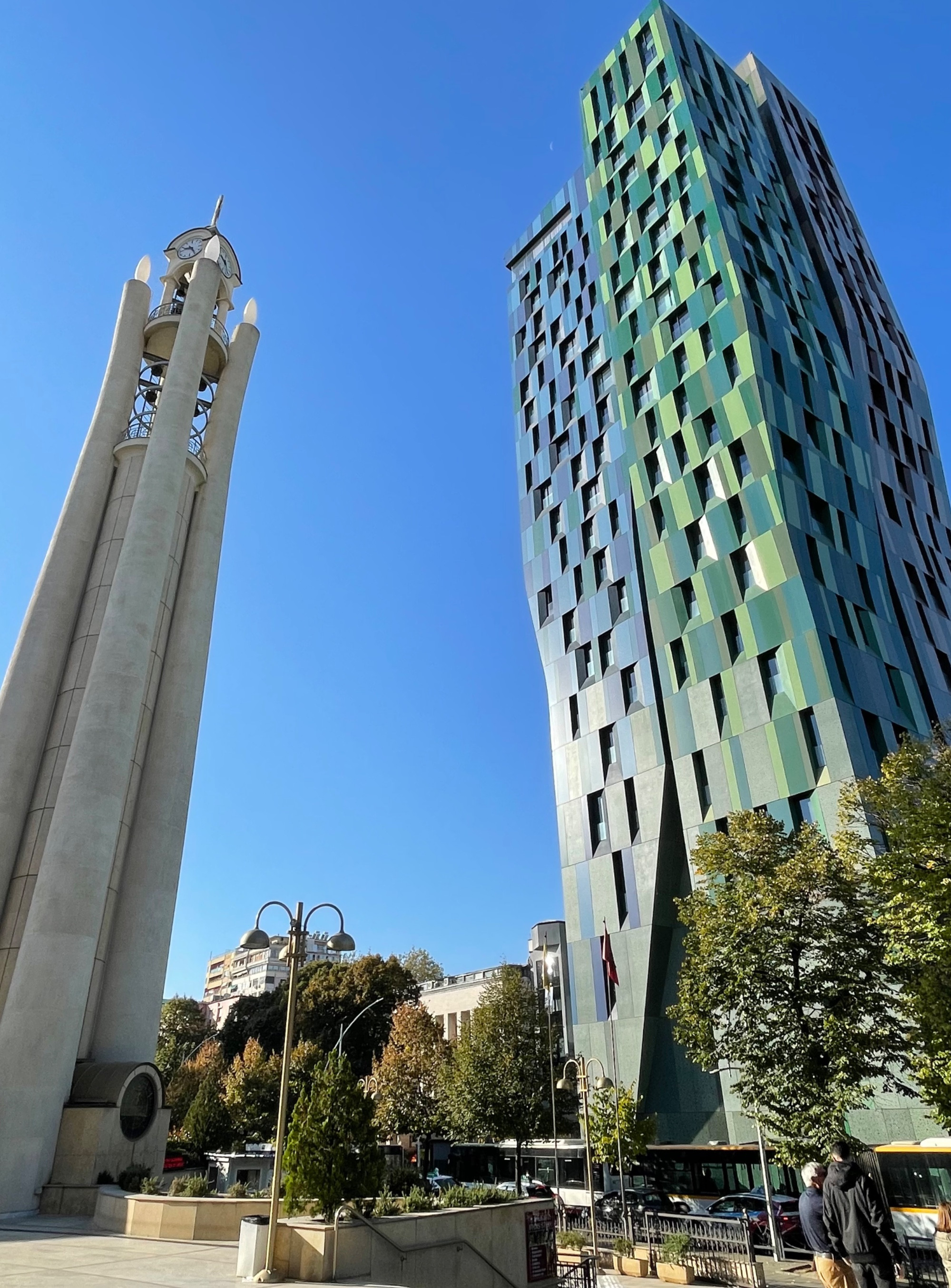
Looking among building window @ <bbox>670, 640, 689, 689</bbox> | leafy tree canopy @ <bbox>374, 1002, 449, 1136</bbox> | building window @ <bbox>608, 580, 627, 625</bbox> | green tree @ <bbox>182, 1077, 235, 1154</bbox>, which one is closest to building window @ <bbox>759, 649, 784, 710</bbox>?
building window @ <bbox>670, 640, 689, 689</bbox>

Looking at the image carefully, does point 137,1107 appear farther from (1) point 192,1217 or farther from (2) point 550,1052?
(2) point 550,1052

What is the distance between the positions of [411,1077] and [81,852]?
1303 inches

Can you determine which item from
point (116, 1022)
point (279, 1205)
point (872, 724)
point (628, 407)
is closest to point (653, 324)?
point (628, 407)

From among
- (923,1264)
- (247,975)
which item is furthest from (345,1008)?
(247,975)

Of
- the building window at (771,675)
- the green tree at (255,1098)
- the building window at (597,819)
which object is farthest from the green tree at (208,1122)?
the building window at (771,675)

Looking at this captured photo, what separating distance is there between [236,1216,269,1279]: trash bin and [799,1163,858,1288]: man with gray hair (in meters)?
8.10

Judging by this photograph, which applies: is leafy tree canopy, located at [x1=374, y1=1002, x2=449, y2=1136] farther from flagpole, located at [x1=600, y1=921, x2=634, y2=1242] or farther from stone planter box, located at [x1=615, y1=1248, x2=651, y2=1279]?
stone planter box, located at [x1=615, y1=1248, x2=651, y2=1279]

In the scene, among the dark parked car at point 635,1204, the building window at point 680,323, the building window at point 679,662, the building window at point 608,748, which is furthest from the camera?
the building window at point 680,323

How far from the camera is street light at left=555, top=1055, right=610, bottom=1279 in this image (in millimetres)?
22406

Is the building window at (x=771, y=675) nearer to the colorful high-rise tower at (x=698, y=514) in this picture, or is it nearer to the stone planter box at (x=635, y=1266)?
the colorful high-rise tower at (x=698, y=514)

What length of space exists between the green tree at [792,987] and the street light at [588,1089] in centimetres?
400

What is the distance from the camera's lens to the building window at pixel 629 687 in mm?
48031

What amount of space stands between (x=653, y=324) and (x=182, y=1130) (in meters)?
55.9

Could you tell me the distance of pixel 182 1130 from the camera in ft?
148
